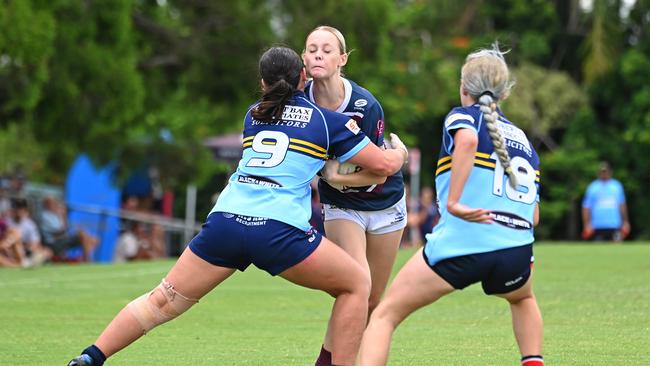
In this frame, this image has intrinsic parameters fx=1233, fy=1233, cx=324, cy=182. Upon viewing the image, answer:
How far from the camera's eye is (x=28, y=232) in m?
23.9

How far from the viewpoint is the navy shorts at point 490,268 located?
645 cm

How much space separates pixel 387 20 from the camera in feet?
96.8

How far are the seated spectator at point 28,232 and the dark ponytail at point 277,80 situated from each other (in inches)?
685

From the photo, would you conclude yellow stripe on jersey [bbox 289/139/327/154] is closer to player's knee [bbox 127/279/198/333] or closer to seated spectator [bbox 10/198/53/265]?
player's knee [bbox 127/279/198/333]

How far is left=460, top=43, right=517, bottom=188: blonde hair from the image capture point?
6434 millimetres

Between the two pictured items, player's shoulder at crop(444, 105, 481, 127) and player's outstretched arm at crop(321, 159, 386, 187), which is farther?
player's outstretched arm at crop(321, 159, 386, 187)

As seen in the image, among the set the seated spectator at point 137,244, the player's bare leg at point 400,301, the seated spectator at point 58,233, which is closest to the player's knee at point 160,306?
the player's bare leg at point 400,301

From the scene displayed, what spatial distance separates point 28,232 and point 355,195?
17.1 metres

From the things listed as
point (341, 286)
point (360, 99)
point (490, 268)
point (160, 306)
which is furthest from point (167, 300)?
point (490, 268)

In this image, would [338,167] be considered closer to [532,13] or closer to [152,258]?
[152,258]

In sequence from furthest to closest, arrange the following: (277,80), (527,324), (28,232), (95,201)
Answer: (95,201) < (28,232) < (277,80) < (527,324)

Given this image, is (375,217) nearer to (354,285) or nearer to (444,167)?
(354,285)

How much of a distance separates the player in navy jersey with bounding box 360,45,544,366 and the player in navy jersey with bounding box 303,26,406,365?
3.12 ft

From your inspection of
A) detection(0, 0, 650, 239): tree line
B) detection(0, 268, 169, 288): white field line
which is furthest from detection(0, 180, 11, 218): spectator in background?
detection(0, 268, 169, 288): white field line
